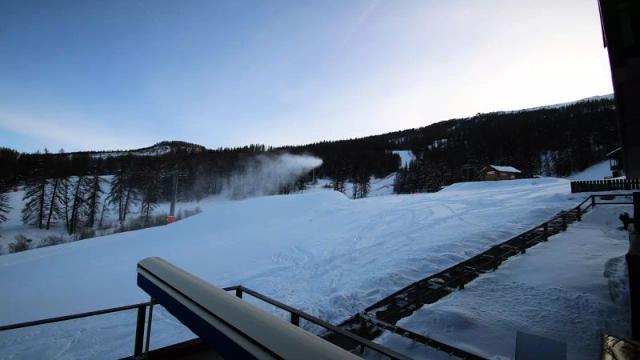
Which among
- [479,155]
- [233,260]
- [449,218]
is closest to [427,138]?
[479,155]

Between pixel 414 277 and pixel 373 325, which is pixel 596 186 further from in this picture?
pixel 373 325

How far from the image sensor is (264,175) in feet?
289

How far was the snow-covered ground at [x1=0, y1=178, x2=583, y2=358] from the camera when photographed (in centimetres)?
718

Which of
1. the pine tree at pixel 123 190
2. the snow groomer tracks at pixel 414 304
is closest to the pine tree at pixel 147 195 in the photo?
the pine tree at pixel 123 190

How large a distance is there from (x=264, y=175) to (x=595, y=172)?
262 feet

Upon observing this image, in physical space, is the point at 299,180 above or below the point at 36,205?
above

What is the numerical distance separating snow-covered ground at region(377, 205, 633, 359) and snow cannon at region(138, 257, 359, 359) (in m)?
5.23

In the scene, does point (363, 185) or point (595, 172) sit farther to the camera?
point (363, 185)

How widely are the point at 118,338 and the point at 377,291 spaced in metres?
6.21

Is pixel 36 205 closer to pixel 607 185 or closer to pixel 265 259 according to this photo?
pixel 265 259

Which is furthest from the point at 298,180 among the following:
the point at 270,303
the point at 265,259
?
the point at 270,303

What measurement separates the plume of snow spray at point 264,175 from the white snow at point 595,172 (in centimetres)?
6554

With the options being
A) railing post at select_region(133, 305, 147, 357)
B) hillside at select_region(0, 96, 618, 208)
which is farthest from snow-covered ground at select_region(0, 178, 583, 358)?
hillside at select_region(0, 96, 618, 208)

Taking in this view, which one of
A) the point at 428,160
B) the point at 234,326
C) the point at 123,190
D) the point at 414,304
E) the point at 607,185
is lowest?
the point at 414,304
